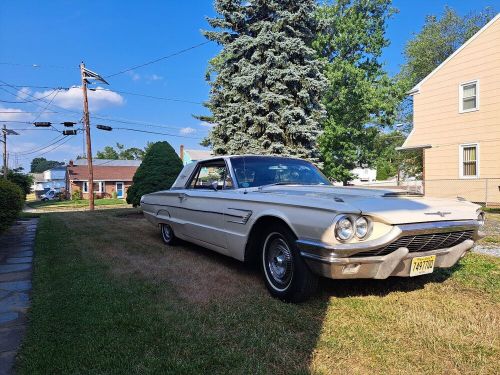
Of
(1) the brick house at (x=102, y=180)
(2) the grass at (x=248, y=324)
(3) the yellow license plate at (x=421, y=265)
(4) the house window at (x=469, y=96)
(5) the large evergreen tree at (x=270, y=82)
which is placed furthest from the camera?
(1) the brick house at (x=102, y=180)

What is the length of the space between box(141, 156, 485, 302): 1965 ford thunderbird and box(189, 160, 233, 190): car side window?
3cm

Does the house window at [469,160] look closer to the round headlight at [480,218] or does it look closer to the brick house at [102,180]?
the round headlight at [480,218]

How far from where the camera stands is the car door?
15.1 ft

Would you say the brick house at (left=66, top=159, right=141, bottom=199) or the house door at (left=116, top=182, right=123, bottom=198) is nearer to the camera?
the brick house at (left=66, top=159, right=141, bottom=199)

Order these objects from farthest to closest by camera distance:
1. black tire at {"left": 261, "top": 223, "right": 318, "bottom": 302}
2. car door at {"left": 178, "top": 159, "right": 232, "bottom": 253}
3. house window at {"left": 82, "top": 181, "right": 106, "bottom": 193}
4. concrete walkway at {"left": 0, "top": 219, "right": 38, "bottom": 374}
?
house window at {"left": 82, "top": 181, "right": 106, "bottom": 193} < car door at {"left": 178, "top": 159, "right": 232, "bottom": 253} < black tire at {"left": 261, "top": 223, "right": 318, "bottom": 302} < concrete walkway at {"left": 0, "top": 219, "right": 38, "bottom": 374}

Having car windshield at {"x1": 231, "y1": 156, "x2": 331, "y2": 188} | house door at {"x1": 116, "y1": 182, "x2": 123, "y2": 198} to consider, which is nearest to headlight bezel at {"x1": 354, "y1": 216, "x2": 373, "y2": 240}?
car windshield at {"x1": 231, "y1": 156, "x2": 331, "y2": 188}

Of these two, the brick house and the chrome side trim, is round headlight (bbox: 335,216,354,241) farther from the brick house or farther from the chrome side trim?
the brick house

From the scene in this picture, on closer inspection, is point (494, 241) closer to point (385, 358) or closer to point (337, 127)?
point (385, 358)

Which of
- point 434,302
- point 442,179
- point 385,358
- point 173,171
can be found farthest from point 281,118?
point 385,358

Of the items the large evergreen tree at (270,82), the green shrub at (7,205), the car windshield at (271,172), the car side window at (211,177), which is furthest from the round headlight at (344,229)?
the large evergreen tree at (270,82)

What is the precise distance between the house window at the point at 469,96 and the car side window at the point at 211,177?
13.4m

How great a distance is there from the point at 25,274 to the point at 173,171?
7606mm

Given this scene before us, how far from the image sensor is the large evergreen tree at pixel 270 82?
13.4 m

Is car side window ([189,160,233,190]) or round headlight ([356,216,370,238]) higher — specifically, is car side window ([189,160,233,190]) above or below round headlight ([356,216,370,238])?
above
